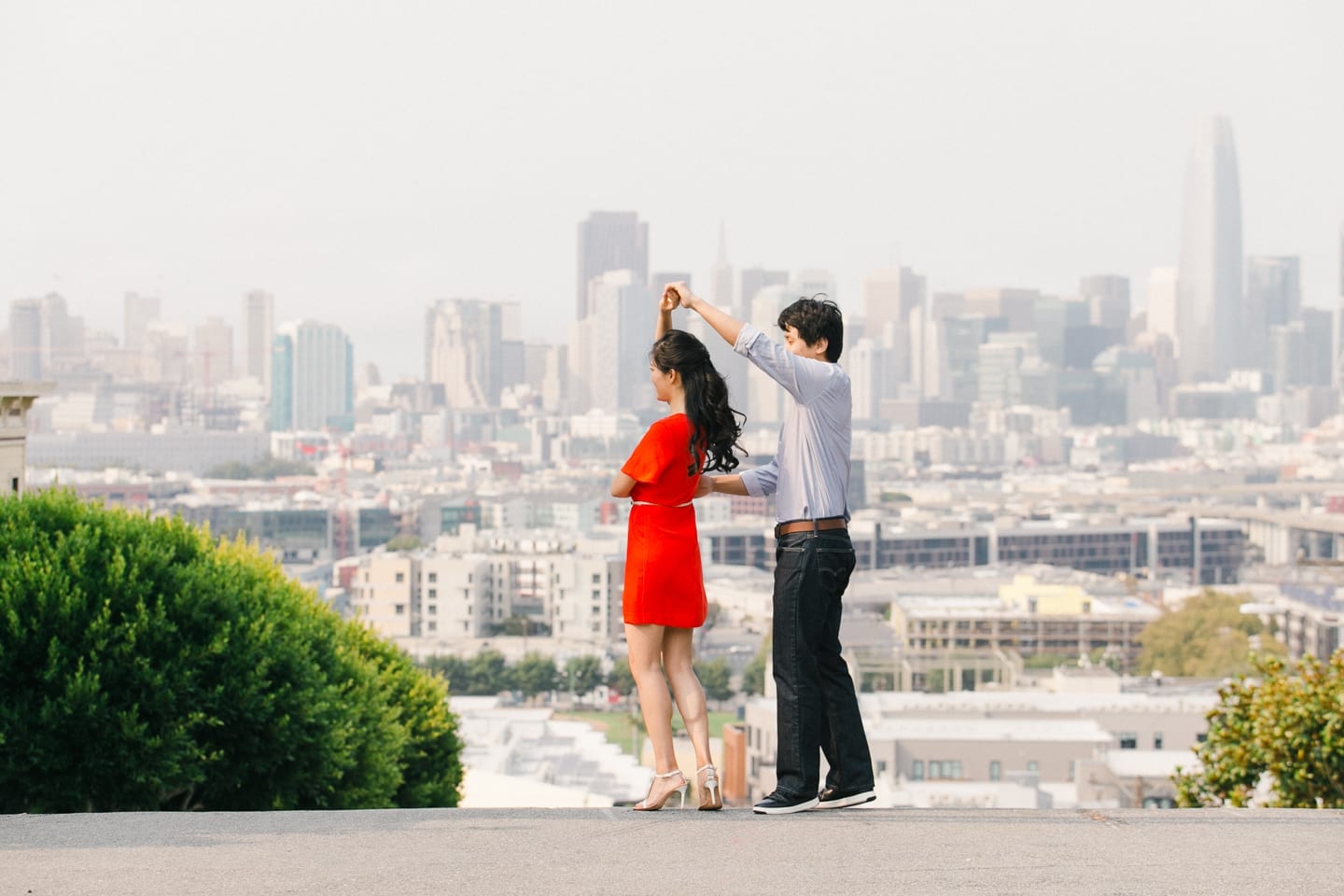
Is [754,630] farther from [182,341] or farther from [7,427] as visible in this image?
[182,341]

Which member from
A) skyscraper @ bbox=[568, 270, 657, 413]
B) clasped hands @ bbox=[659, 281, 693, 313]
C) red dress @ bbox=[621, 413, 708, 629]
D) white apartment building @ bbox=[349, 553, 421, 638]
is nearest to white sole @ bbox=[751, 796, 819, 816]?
red dress @ bbox=[621, 413, 708, 629]

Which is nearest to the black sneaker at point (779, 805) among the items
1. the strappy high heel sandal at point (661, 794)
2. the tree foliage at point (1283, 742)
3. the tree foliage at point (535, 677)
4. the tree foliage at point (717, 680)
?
the strappy high heel sandal at point (661, 794)

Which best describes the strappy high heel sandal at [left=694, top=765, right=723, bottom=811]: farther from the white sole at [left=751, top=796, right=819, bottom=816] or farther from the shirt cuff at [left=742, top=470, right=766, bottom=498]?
the shirt cuff at [left=742, top=470, right=766, bottom=498]

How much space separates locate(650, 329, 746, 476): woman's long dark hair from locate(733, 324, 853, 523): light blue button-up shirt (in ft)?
0.31

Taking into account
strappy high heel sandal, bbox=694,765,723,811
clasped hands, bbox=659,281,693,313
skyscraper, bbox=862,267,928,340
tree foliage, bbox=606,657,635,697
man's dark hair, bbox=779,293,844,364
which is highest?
skyscraper, bbox=862,267,928,340

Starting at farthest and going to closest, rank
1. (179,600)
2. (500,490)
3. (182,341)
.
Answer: (182,341) → (500,490) → (179,600)

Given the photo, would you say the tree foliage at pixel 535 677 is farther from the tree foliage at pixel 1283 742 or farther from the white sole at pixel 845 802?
the white sole at pixel 845 802

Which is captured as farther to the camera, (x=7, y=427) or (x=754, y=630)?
(x=754, y=630)

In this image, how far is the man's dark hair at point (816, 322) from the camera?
3.27 m

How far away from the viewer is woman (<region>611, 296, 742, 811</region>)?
325cm

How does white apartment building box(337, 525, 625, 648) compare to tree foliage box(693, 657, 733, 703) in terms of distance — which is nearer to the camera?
tree foliage box(693, 657, 733, 703)

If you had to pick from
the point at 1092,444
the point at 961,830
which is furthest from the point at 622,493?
the point at 1092,444

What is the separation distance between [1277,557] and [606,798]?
5067cm

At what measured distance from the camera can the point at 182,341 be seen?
113375mm
